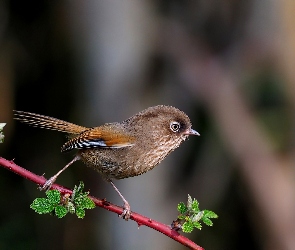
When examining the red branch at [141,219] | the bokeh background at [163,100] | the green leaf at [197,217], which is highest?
the green leaf at [197,217]

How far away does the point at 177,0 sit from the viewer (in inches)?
392

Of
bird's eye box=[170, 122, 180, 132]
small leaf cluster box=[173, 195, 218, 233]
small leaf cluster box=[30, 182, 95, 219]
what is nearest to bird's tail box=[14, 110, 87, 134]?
bird's eye box=[170, 122, 180, 132]

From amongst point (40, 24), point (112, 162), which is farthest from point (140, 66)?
point (112, 162)

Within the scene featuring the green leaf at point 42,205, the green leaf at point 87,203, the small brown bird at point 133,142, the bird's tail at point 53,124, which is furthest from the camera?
the bird's tail at point 53,124

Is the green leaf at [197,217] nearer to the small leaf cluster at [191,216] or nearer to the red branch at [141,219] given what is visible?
the small leaf cluster at [191,216]

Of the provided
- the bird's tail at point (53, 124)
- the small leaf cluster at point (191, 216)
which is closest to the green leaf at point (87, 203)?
the small leaf cluster at point (191, 216)

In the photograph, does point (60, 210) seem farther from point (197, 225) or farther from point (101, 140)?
point (101, 140)

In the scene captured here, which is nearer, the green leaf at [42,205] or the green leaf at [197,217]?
the green leaf at [42,205]

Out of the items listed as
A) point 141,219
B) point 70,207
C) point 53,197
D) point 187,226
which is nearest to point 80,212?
point 70,207

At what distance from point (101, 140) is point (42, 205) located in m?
1.14

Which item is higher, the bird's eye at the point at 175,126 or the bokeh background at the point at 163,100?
the bird's eye at the point at 175,126

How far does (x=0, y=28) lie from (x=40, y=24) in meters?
0.98

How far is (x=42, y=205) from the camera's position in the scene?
3.12 meters

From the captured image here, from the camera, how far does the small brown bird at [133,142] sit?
4023mm
